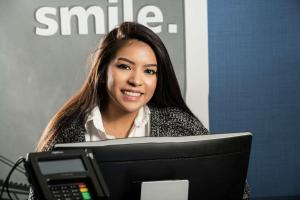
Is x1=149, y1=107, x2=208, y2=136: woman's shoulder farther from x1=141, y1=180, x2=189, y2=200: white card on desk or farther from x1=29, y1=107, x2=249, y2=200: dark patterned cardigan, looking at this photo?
x1=141, y1=180, x2=189, y2=200: white card on desk

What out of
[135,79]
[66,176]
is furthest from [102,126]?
[66,176]

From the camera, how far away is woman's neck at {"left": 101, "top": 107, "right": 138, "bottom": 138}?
2.19 metres

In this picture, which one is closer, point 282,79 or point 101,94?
point 101,94

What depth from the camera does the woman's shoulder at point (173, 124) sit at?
2150mm

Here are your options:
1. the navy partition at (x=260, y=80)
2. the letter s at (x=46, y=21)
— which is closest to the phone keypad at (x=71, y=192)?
the letter s at (x=46, y=21)

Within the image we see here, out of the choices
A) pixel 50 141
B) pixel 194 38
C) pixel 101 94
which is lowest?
pixel 50 141

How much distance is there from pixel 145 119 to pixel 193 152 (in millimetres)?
833

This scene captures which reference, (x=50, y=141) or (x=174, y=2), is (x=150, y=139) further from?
(x=174, y=2)

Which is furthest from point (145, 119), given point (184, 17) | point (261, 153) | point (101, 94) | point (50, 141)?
point (261, 153)

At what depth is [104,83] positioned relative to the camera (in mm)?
2215

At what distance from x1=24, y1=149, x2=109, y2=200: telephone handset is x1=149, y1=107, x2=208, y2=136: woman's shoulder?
0.93 m

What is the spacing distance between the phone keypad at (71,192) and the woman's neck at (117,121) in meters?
0.98

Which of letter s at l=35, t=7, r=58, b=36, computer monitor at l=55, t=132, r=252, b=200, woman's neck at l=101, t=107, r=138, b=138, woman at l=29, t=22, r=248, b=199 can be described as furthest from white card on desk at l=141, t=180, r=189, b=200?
letter s at l=35, t=7, r=58, b=36

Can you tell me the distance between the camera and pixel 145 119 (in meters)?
2.21
